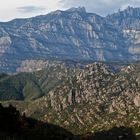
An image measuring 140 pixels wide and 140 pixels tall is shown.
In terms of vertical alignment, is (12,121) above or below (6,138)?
below

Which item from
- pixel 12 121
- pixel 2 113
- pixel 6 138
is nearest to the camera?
pixel 6 138

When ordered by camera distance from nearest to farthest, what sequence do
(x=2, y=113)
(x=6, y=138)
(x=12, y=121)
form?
(x=6, y=138), (x=12, y=121), (x=2, y=113)

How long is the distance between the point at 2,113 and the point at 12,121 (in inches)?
591

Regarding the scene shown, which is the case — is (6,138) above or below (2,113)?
above

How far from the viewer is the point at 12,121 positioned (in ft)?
607

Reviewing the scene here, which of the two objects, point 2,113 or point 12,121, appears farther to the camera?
point 2,113

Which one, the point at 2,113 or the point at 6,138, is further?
the point at 2,113

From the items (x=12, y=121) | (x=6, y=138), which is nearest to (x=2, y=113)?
(x=12, y=121)

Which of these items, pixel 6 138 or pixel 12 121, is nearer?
pixel 6 138

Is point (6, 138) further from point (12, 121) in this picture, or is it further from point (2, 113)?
point (2, 113)

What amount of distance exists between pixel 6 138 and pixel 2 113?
128 metres

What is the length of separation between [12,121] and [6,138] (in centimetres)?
11399

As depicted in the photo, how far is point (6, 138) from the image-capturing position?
72438mm
